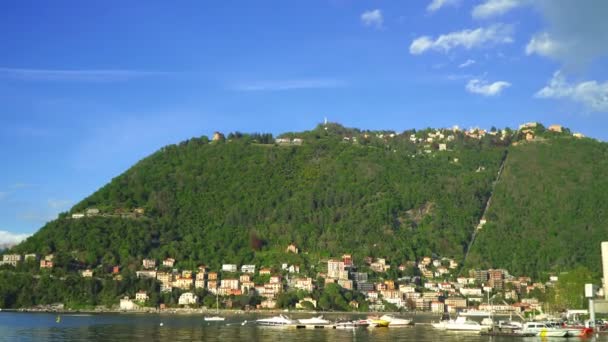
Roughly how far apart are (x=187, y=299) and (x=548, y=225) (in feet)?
286

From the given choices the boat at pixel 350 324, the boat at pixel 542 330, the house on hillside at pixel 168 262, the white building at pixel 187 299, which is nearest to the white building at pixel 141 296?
the white building at pixel 187 299

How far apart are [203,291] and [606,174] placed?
10829 centimetres

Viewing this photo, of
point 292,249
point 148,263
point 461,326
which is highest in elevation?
point 292,249

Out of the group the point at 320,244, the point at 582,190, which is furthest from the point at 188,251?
the point at 582,190

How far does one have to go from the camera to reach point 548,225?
604 ft

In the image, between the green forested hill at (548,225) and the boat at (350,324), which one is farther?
the green forested hill at (548,225)

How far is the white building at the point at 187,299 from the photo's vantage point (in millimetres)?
156750

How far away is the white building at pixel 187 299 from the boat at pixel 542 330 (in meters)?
92.8

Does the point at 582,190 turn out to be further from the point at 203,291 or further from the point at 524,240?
the point at 203,291

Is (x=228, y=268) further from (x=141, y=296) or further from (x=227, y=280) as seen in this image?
(x=141, y=296)

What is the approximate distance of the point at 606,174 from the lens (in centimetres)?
19850

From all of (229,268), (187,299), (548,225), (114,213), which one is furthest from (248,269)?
(548,225)

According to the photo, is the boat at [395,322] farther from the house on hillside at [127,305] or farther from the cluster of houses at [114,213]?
the cluster of houses at [114,213]

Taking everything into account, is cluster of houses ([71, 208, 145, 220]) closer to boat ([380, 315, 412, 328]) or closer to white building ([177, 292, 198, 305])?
white building ([177, 292, 198, 305])
